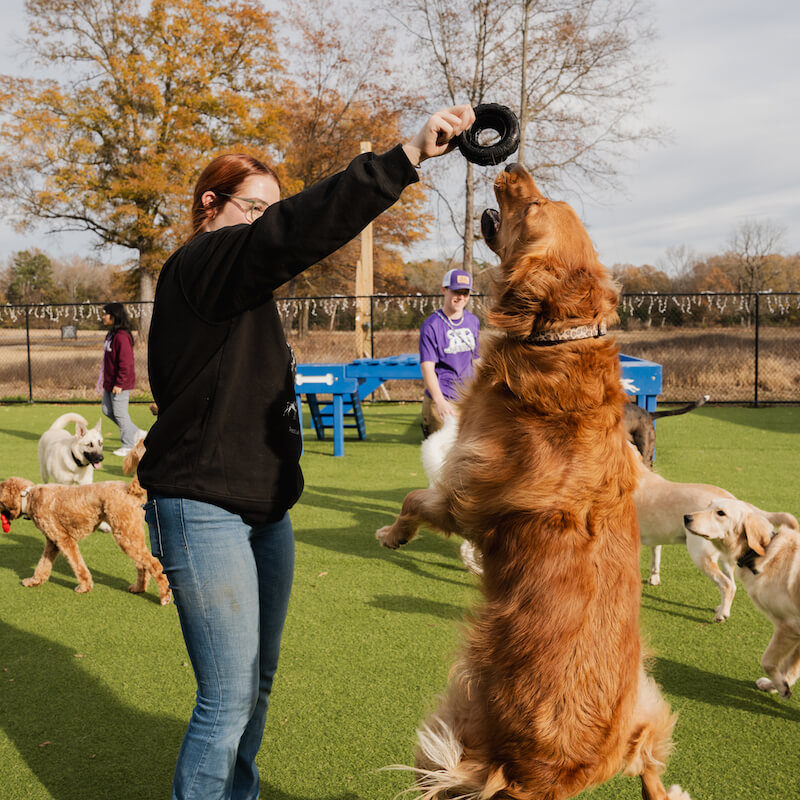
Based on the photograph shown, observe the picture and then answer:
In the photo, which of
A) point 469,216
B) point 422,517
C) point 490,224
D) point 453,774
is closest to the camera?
point 453,774

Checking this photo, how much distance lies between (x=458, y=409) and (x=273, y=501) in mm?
702

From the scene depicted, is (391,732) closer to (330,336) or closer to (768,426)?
(768,426)

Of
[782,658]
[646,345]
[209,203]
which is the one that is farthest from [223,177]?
[646,345]

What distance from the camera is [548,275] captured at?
2.13 meters

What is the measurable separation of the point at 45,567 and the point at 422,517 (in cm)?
393

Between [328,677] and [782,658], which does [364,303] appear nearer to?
[328,677]

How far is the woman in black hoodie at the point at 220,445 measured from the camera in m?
1.72

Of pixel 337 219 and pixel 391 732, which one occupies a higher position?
pixel 337 219

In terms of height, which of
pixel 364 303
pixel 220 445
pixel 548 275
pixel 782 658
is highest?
pixel 364 303

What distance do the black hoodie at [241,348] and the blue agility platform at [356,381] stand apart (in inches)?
276

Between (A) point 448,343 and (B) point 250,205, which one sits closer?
(B) point 250,205

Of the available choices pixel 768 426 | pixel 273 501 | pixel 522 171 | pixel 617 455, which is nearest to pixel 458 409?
pixel 617 455

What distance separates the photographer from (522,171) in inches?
95.1

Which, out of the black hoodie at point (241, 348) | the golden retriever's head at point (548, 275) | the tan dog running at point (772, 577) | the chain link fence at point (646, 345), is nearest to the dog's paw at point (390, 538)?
the black hoodie at point (241, 348)
